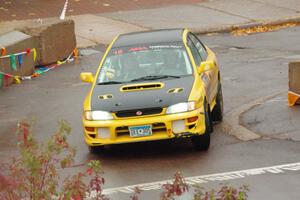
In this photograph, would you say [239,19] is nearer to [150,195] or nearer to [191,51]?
[191,51]

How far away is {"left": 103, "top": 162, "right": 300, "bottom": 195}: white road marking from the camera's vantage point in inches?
408

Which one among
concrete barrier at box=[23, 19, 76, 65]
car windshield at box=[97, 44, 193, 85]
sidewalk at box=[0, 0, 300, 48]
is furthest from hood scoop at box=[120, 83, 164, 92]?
sidewalk at box=[0, 0, 300, 48]

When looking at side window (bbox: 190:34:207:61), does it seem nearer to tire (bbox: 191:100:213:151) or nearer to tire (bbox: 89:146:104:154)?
tire (bbox: 191:100:213:151)

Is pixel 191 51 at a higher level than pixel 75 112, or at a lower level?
higher

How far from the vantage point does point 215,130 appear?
1331 centimetres

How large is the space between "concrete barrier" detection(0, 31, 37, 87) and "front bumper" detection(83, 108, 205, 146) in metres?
7.64

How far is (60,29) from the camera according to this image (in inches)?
829

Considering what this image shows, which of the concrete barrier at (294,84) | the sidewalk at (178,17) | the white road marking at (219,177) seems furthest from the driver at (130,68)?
the sidewalk at (178,17)

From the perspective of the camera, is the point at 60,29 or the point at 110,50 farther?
the point at 60,29

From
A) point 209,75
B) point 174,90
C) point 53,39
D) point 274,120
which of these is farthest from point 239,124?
point 53,39

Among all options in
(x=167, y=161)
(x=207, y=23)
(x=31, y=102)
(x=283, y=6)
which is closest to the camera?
(x=167, y=161)

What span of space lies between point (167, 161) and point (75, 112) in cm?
401

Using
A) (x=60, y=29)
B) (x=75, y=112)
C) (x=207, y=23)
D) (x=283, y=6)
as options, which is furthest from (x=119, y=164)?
(x=283, y=6)

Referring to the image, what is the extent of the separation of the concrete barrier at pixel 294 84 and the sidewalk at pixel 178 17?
9.66m
